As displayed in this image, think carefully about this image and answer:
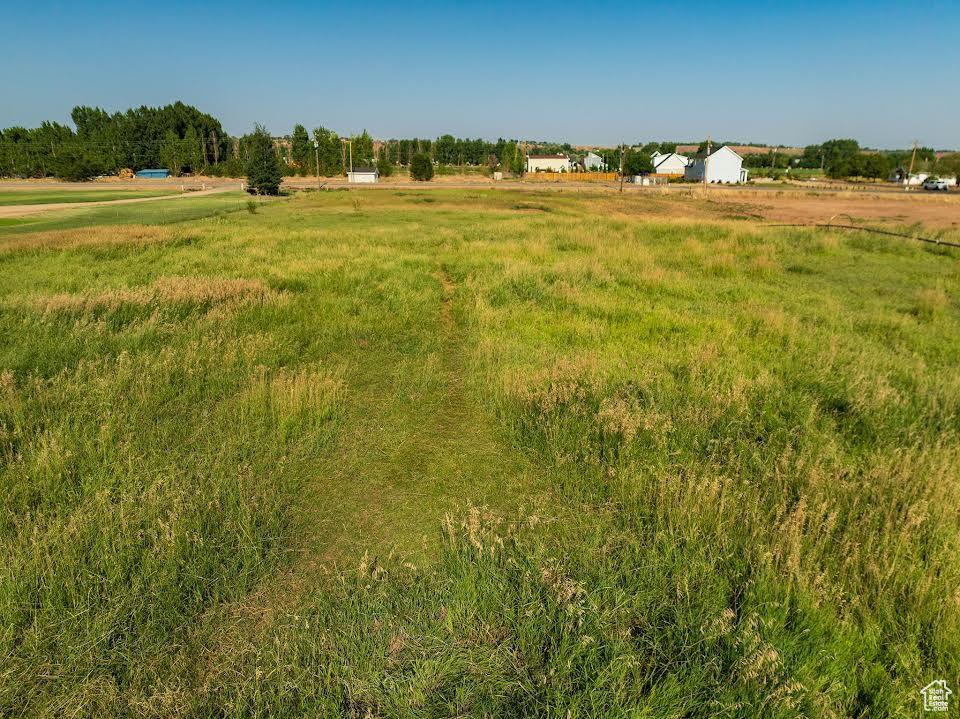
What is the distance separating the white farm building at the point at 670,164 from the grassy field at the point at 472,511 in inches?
5346

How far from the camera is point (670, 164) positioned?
131875mm

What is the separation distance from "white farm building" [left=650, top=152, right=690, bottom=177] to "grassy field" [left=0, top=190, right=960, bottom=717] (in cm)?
13579

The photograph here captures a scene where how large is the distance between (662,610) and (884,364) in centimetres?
725

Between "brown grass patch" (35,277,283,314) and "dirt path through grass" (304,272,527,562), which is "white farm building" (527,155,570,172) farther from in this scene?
"dirt path through grass" (304,272,527,562)

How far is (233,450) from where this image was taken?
5.59 m

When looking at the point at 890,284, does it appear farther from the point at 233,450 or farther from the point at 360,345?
the point at 233,450

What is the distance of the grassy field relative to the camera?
9.96ft

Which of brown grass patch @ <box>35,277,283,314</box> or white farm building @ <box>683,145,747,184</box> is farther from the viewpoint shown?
white farm building @ <box>683,145,747,184</box>

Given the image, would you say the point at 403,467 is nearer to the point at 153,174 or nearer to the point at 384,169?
the point at 384,169

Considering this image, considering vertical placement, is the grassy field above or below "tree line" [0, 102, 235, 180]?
below

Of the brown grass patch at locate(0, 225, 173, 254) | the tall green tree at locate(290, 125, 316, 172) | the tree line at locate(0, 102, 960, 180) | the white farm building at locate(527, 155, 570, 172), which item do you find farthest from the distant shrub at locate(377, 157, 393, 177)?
the brown grass patch at locate(0, 225, 173, 254)

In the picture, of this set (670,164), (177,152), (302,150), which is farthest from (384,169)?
(670,164)

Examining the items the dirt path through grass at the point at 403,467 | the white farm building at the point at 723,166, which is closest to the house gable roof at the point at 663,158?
the white farm building at the point at 723,166

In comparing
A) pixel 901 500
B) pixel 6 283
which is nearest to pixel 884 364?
pixel 901 500
